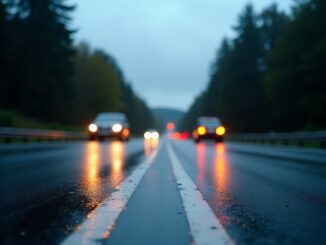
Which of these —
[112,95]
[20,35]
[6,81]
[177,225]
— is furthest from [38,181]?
[112,95]

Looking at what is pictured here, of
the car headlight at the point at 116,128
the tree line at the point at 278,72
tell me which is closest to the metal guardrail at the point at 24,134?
the car headlight at the point at 116,128

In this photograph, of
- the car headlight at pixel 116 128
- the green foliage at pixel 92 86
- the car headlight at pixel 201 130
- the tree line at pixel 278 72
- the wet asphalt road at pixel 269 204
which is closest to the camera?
the wet asphalt road at pixel 269 204

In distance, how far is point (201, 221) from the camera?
412 cm

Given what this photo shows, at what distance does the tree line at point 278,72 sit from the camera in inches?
1865

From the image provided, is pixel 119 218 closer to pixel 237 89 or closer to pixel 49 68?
pixel 49 68

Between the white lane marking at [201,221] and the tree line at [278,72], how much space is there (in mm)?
33073

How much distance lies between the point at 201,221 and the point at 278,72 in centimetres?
5160

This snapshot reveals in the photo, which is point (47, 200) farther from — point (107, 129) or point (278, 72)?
point (278, 72)

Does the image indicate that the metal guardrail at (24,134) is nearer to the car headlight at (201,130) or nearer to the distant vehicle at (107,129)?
the distant vehicle at (107,129)

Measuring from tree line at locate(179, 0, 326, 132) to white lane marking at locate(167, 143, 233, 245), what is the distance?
33.1 meters

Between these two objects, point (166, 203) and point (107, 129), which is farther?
point (107, 129)

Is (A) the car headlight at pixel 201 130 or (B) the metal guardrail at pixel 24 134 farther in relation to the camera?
(A) the car headlight at pixel 201 130

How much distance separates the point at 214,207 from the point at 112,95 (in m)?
88.5

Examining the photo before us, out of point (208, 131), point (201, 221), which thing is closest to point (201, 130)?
point (208, 131)
